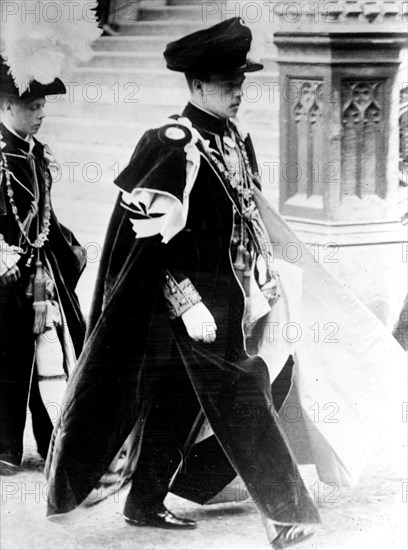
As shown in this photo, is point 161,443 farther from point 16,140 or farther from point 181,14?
point 181,14

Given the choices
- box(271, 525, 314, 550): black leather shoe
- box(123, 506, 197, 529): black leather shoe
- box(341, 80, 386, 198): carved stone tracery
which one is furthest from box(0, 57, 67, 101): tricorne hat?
box(271, 525, 314, 550): black leather shoe

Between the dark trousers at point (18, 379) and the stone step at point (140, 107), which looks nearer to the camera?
the stone step at point (140, 107)

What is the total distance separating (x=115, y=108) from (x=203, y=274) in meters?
0.77

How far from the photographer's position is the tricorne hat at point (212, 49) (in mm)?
3732

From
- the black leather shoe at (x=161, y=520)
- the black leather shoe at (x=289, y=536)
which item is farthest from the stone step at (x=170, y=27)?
the black leather shoe at (x=289, y=536)

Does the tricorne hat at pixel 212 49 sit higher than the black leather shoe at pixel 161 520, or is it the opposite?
the tricorne hat at pixel 212 49

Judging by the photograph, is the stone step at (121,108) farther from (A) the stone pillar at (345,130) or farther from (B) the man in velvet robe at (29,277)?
(A) the stone pillar at (345,130)

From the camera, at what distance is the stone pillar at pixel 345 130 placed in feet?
12.5

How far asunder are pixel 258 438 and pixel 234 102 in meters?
1.40

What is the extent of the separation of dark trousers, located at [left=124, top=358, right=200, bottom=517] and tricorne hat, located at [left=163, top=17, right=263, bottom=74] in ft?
4.26

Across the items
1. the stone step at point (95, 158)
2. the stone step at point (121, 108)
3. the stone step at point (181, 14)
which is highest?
the stone step at point (181, 14)

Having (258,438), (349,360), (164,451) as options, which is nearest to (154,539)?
(164,451)

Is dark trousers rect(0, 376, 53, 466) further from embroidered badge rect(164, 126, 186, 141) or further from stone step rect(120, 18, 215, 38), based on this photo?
stone step rect(120, 18, 215, 38)


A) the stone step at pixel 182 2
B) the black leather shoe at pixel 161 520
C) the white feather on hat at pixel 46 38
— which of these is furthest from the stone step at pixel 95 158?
the black leather shoe at pixel 161 520
